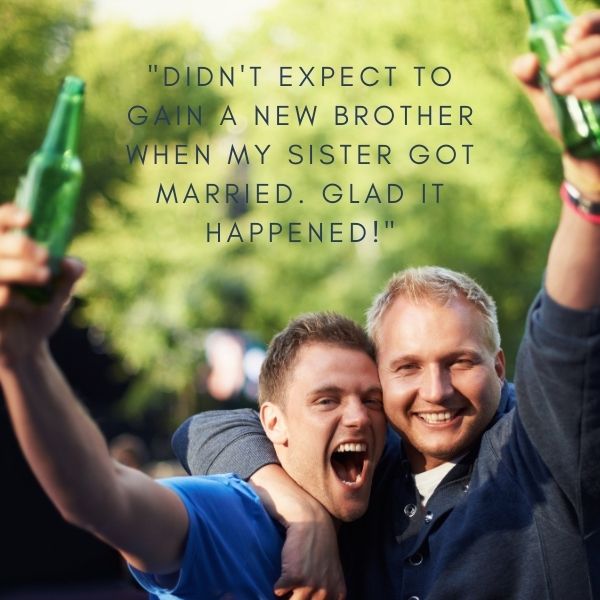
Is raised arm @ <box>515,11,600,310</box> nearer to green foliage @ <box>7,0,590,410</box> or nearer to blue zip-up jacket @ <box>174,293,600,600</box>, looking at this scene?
blue zip-up jacket @ <box>174,293,600,600</box>

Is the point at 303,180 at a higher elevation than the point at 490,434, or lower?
higher

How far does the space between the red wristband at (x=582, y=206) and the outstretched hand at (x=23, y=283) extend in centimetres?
86

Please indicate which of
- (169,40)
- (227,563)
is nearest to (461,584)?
(227,563)

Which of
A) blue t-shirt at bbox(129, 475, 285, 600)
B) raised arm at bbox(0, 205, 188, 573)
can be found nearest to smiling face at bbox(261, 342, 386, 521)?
blue t-shirt at bbox(129, 475, 285, 600)

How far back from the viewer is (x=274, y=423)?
3.20m

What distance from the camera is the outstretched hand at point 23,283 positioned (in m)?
1.74

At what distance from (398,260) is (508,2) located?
294 cm

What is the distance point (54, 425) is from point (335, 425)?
3.99 ft

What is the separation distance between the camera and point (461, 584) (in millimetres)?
2684

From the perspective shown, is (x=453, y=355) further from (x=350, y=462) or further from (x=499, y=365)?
(x=350, y=462)

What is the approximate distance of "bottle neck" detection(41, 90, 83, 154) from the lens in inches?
73.7

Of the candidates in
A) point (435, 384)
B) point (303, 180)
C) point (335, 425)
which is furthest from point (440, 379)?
point (303, 180)

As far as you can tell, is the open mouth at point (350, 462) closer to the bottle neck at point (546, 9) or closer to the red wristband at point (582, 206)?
the red wristband at point (582, 206)

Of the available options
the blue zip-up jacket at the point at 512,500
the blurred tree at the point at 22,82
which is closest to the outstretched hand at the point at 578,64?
the blue zip-up jacket at the point at 512,500
